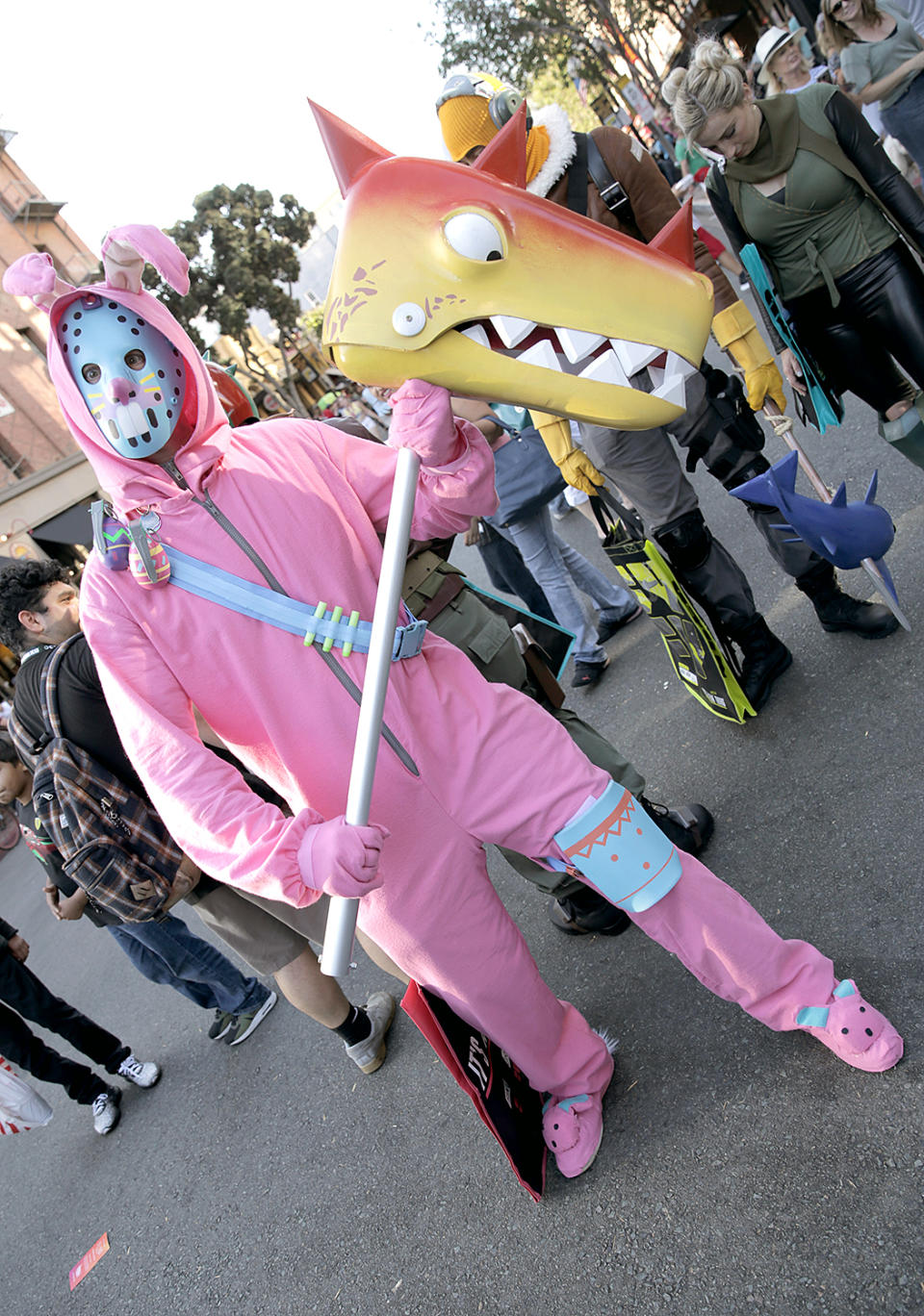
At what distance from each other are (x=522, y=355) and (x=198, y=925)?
14.0 feet

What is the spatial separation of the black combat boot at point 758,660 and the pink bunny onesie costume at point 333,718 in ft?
4.56

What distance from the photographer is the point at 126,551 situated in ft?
5.74

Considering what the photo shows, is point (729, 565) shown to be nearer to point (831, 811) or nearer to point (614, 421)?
point (831, 811)

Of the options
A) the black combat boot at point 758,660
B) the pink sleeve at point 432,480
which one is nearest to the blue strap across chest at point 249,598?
the pink sleeve at point 432,480

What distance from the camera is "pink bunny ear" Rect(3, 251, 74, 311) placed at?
1699 millimetres

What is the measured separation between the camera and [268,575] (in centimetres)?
177

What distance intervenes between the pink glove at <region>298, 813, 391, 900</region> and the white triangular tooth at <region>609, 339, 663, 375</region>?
0.96 metres

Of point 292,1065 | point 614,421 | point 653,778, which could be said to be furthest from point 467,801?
point 292,1065

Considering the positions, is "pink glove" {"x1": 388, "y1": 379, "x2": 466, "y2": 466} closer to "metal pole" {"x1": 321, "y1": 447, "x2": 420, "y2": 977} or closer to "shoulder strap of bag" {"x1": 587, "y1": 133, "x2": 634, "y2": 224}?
"metal pole" {"x1": 321, "y1": 447, "x2": 420, "y2": 977}

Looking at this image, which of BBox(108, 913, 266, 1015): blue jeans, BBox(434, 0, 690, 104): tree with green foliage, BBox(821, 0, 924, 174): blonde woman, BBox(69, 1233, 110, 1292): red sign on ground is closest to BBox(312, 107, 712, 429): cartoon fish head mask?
BBox(108, 913, 266, 1015): blue jeans

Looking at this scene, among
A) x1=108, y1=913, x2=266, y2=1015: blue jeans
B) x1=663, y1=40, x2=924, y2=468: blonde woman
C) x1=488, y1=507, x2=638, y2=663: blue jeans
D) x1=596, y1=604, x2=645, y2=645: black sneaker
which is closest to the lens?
x1=663, y1=40, x2=924, y2=468: blonde woman

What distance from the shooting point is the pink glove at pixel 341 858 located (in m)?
1.55

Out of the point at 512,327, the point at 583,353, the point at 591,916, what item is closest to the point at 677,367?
the point at 583,353

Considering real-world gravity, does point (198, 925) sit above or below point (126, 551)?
below
